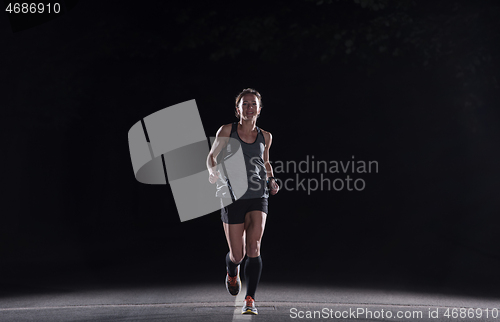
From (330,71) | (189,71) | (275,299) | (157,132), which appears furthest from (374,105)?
(275,299)

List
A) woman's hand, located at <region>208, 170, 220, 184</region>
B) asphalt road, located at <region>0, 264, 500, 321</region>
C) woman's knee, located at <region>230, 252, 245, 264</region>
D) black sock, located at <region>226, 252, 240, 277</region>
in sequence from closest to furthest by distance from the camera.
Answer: woman's hand, located at <region>208, 170, 220, 184</region>, asphalt road, located at <region>0, 264, 500, 321</region>, woman's knee, located at <region>230, 252, 245, 264</region>, black sock, located at <region>226, 252, 240, 277</region>

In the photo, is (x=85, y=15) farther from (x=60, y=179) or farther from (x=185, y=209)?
(x=185, y=209)

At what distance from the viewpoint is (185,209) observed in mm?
19203

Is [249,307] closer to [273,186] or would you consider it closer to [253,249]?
[253,249]

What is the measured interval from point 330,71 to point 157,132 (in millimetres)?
8071

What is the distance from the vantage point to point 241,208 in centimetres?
602

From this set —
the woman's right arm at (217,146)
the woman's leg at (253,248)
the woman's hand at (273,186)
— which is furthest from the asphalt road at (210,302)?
the woman's right arm at (217,146)

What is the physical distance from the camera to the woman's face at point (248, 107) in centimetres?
601

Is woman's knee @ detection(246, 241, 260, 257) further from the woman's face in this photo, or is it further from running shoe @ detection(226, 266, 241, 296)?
the woman's face

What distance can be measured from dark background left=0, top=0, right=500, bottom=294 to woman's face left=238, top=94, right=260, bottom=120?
129 inches

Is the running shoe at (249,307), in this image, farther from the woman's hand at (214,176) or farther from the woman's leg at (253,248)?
the woman's hand at (214,176)

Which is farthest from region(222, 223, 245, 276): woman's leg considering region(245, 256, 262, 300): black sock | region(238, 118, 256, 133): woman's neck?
region(238, 118, 256, 133): woman's neck

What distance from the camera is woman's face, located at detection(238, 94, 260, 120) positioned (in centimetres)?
601

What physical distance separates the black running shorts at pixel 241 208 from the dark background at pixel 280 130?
2.76 meters
